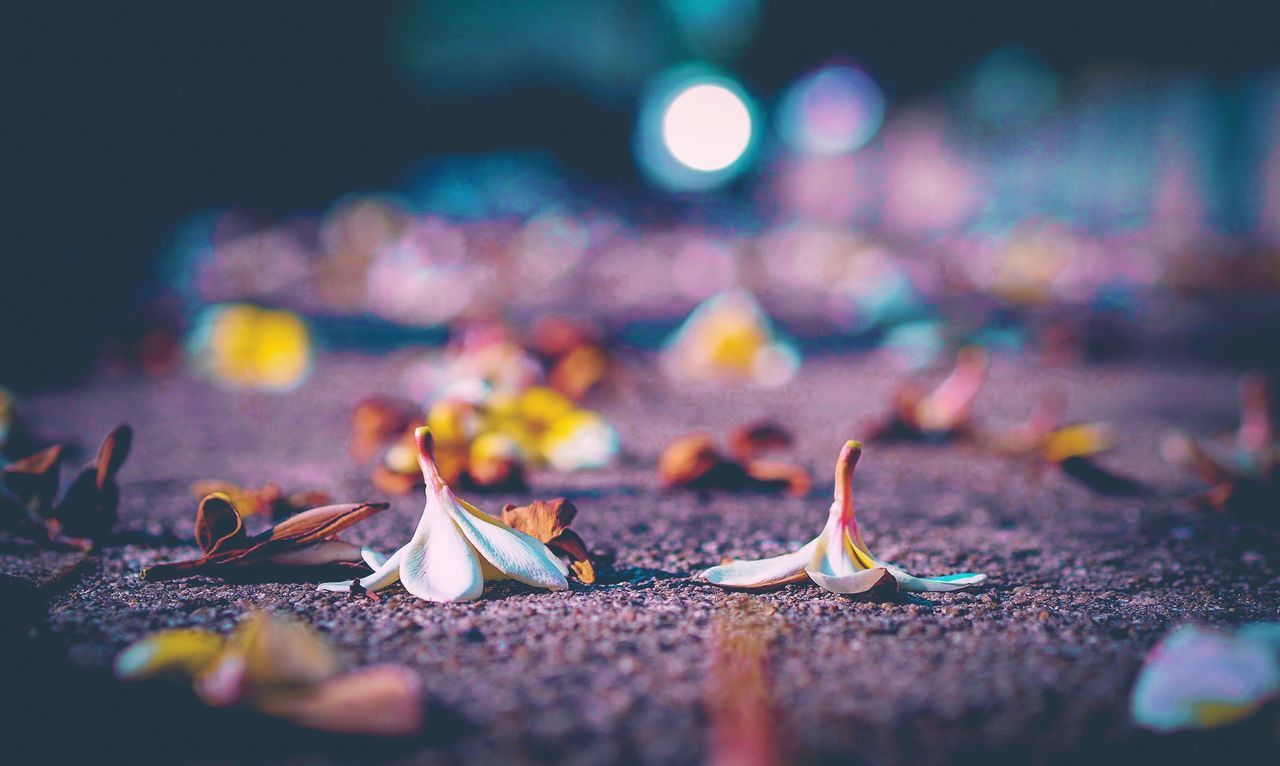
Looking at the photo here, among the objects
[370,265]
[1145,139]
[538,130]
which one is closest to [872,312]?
[370,265]

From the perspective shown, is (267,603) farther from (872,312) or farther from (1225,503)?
(872,312)

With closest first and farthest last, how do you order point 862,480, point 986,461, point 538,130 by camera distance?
1. point 862,480
2. point 986,461
3. point 538,130

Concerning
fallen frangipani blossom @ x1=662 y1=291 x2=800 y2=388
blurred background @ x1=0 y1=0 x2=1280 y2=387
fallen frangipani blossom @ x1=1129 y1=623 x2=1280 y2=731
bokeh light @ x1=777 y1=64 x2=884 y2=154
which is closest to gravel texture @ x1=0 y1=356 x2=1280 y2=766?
fallen frangipani blossom @ x1=1129 y1=623 x2=1280 y2=731

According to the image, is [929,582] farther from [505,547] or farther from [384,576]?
[384,576]

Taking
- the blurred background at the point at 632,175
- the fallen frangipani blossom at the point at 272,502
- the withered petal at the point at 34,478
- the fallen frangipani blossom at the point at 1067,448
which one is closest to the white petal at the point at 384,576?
the fallen frangipani blossom at the point at 272,502

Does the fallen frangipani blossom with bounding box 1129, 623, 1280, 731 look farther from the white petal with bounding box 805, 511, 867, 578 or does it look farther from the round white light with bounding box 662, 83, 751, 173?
the round white light with bounding box 662, 83, 751, 173

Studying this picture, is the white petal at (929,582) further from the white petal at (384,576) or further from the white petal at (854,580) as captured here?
the white petal at (384,576)
